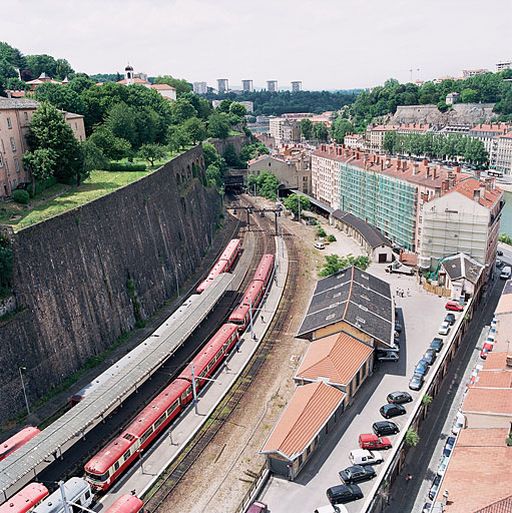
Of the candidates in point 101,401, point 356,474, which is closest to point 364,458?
point 356,474

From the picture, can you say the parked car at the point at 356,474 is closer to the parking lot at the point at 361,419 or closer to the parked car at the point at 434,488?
the parking lot at the point at 361,419

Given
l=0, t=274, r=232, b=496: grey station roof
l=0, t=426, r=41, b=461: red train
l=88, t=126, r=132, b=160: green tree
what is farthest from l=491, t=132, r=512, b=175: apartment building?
l=0, t=426, r=41, b=461: red train

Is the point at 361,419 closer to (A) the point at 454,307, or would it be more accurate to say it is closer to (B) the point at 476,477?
(B) the point at 476,477

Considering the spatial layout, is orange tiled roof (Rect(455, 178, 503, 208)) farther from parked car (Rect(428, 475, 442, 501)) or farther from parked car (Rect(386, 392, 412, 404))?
parked car (Rect(428, 475, 442, 501))

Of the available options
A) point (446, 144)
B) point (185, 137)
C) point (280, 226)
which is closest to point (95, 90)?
point (185, 137)

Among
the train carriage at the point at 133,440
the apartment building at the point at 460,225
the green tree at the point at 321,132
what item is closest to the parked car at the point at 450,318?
the apartment building at the point at 460,225

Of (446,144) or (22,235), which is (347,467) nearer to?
(22,235)

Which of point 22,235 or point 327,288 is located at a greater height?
point 22,235
